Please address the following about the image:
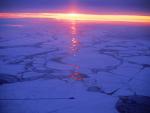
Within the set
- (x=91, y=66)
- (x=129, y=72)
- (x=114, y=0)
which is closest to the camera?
(x=129, y=72)

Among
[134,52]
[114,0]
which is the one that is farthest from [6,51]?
[114,0]

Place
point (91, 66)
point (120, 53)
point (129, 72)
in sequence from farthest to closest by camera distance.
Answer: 1. point (120, 53)
2. point (91, 66)
3. point (129, 72)

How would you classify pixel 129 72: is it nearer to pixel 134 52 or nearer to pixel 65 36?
pixel 134 52

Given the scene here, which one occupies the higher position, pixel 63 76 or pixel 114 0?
pixel 114 0

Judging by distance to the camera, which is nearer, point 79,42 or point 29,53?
point 29,53

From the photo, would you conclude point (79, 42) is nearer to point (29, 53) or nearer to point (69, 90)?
point (29, 53)

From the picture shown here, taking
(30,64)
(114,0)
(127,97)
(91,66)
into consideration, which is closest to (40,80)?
(30,64)
